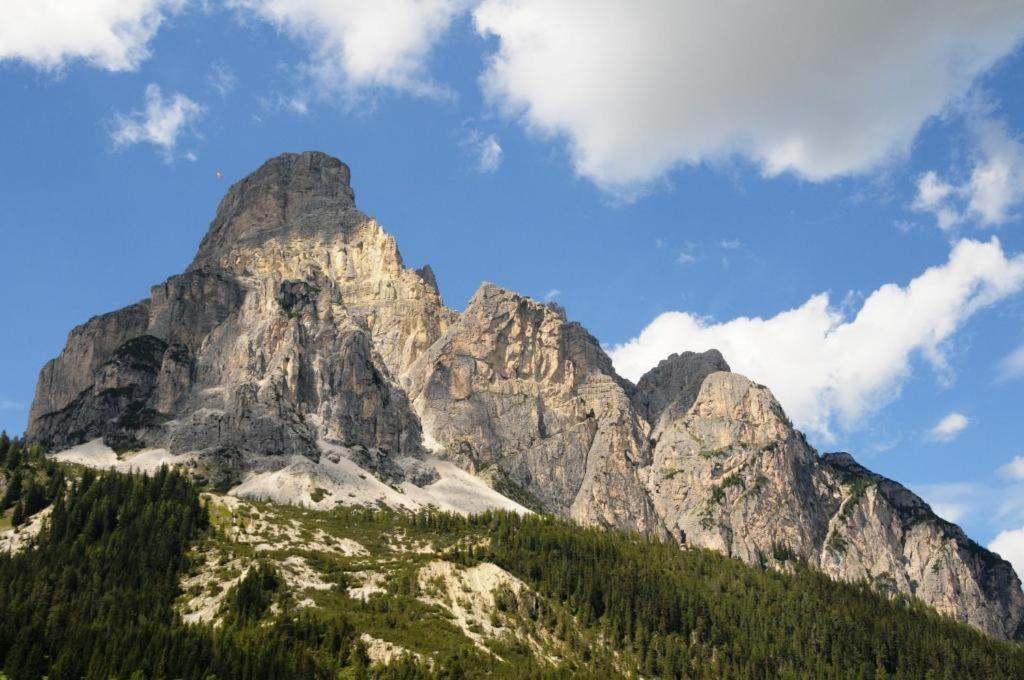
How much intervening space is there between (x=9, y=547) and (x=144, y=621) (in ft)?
174

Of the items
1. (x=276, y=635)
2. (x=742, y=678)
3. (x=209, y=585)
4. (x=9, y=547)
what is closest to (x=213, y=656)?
(x=276, y=635)

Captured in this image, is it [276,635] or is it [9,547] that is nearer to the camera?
[276,635]

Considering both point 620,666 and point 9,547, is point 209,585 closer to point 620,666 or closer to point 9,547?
point 9,547

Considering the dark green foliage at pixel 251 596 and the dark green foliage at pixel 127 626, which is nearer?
the dark green foliage at pixel 127 626

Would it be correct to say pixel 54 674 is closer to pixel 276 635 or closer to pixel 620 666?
pixel 276 635

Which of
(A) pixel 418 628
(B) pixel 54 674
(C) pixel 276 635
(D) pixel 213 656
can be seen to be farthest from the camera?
(A) pixel 418 628

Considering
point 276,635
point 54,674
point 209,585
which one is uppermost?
point 209,585

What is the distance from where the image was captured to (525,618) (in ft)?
646

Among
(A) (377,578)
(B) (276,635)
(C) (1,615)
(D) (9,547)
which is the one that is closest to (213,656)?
(B) (276,635)

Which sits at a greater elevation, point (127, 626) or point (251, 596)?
point (251, 596)

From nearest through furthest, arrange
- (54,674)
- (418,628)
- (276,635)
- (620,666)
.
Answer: (54,674) < (276,635) < (418,628) < (620,666)

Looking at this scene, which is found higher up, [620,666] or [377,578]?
[377,578]

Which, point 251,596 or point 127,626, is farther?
point 251,596

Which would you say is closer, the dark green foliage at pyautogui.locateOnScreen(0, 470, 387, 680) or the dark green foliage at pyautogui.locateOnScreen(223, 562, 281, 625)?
the dark green foliage at pyautogui.locateOnScreen(0, 470, 387, 680)
